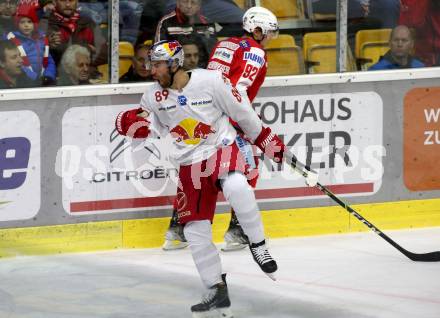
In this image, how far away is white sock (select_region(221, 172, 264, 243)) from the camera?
6.13 metres

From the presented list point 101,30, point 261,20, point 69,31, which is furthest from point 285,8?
point 69,31

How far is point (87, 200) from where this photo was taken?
24.4ft

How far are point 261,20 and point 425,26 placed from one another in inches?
56.2

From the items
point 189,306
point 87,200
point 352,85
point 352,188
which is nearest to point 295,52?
point 352,85

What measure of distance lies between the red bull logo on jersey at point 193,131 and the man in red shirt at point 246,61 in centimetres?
113

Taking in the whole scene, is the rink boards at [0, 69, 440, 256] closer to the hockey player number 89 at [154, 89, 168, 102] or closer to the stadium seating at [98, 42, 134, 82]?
the stadium seating at [98, 42, 134, 82]

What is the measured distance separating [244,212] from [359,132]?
2.14 meters

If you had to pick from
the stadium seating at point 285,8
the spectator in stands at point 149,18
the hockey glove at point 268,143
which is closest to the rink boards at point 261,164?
the spectator in stands at point 149,18

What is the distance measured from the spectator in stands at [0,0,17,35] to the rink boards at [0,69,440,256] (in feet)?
1.29

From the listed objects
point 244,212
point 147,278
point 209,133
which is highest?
point 209,133

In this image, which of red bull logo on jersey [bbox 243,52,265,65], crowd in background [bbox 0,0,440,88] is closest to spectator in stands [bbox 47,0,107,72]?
crowd in background [bbox 0,0,440,88]

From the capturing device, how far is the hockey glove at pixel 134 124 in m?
6.30

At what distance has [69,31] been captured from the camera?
7.39m

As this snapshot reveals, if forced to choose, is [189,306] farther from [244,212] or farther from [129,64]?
[129,64]
